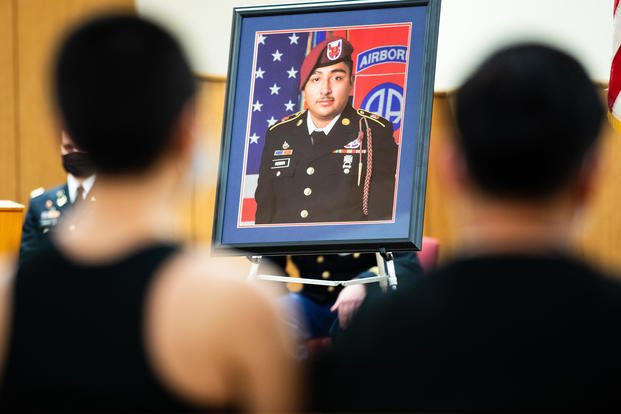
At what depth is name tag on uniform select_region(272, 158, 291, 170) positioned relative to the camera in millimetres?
3215

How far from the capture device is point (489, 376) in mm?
940

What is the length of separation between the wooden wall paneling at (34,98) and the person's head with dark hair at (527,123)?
4556 millimetres

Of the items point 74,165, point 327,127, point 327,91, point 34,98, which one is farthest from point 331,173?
point 34,98

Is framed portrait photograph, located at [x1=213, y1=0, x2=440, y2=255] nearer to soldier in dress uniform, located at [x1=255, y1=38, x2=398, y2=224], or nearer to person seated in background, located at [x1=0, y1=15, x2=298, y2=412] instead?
soldier in dress uniform, located at [x1=255, y1=38, x2=398, y2=224]

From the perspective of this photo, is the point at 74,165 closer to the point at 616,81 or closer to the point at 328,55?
the point at 328,55

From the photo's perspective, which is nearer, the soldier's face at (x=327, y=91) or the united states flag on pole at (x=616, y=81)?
the soldier's face at (x=327, y=91)

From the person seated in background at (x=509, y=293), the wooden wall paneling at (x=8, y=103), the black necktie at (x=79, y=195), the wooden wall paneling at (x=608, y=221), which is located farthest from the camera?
the wooden wall paneling at (x=608, y=221)

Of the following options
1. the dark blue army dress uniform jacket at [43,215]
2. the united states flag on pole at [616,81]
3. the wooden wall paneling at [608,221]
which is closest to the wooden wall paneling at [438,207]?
the wooden wall paneling at [608,221]

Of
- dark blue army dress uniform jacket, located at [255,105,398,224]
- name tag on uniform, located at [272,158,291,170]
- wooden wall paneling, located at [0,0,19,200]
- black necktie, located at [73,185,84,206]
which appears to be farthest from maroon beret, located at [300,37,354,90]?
wooden wall paneling, located at [0,0,19,200]

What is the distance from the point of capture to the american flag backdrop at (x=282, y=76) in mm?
3215

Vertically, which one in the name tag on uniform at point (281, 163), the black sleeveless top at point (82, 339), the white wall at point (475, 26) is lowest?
the black sleeveless top at point (82, 339)

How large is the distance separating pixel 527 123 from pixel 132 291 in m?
0.40

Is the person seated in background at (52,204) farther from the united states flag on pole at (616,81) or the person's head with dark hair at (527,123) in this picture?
the person's head with dark hair at (527,123)

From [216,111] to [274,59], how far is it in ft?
7.29
